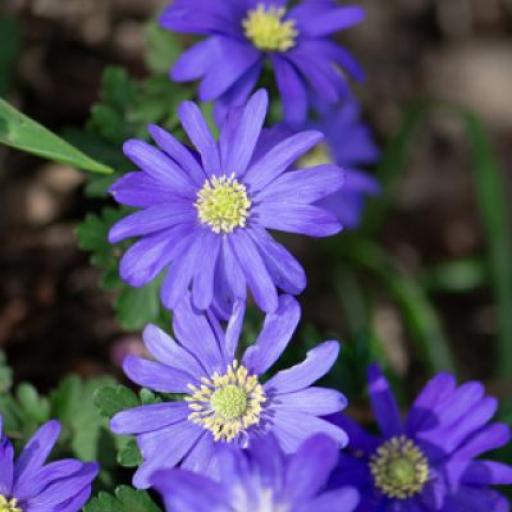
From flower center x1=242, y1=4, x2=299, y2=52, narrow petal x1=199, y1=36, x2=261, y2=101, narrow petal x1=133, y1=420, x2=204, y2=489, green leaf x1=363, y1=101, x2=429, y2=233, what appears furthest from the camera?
green leaf x1=363, y1=101, x2=429, y2=233

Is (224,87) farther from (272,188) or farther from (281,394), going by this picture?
(281,394)

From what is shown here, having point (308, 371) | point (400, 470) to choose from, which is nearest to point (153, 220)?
point (308, 371)

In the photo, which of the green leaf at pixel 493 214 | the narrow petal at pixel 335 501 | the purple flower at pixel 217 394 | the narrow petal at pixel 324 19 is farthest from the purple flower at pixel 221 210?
the green leaf at pixel 493 214

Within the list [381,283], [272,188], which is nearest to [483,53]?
[381,283]

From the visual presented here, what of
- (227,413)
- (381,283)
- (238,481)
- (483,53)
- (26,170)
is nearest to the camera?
(238,481)

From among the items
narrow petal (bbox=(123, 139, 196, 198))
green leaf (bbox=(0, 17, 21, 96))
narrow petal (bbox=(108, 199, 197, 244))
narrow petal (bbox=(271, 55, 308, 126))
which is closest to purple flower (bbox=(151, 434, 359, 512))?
narrow petal (bbox=(108, 199, 197, 244))

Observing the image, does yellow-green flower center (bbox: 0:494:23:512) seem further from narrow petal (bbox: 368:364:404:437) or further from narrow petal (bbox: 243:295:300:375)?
narrow petal (bbox: 368:364:404:437)

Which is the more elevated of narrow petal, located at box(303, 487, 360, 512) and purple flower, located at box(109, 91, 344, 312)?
purple flower, located at box(109, 91, 344, 312)
